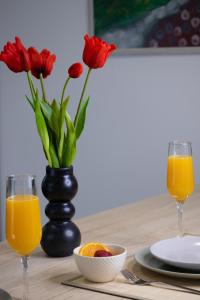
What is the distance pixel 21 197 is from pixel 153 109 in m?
2.61

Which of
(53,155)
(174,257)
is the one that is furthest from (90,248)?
(53,155)

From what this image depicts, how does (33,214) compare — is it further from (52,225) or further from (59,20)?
(59,20)

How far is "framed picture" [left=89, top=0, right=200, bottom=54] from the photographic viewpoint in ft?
12.4

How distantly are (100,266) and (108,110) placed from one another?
263 cm

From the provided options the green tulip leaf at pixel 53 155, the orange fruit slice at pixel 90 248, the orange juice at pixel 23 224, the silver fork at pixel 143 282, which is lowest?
the silver fork at pixel 143 282

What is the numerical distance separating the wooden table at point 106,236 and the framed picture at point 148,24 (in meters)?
1.48

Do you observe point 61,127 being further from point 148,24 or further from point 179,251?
point 148,24

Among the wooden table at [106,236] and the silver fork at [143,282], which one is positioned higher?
the wooden table at [106,236]

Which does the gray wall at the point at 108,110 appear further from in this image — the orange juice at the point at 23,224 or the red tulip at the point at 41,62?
the orange juice at the point at 23,224

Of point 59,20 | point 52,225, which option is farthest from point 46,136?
point 59,20

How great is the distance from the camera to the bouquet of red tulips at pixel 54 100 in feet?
5.52

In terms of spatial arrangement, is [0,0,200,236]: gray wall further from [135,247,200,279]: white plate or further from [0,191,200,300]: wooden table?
[135,247,200,279]: white plate

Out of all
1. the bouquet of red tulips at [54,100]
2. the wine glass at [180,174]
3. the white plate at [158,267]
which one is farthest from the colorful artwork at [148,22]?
the white plate at [158,267]

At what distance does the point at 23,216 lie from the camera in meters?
1.40
